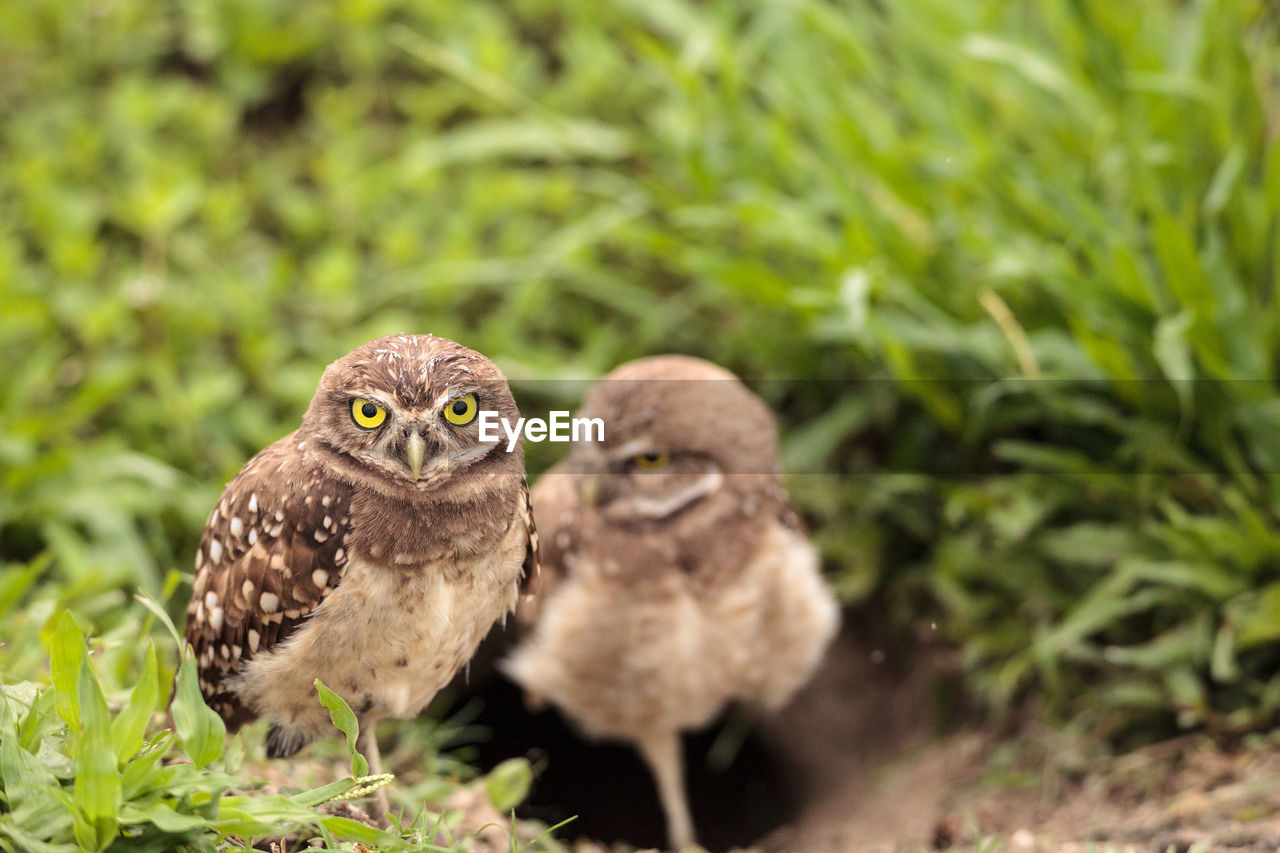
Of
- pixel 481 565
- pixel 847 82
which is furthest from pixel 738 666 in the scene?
pixel 847 82

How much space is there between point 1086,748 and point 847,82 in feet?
8.61

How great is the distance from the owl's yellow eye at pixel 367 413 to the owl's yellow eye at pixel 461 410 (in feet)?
0.33

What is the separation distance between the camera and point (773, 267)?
4.21 meters

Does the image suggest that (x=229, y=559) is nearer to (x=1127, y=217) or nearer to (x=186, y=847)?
(x=186, y=847)

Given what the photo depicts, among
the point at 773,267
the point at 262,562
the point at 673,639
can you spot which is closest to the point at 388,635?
the point at 262,562

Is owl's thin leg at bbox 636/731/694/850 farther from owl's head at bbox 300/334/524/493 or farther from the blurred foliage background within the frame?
owl's head at bbox 300/334/524/493

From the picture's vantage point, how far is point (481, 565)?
1713 millimetres

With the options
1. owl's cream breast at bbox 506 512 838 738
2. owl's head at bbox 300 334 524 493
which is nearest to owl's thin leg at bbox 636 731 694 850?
owl's cream breast at bbox 506 512 838 738

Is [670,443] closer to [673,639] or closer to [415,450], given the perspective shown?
[673,639]

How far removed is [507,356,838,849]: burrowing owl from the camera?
2.99 metres

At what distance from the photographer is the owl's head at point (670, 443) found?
293 centimetres

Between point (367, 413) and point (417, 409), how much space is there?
107mm

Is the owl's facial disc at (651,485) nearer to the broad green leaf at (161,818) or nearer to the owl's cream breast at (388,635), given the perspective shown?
the owl's cream breast at (388,635)

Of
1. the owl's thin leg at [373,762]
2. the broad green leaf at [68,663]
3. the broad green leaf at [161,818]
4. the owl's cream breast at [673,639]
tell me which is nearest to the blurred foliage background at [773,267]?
the owl's cream breast at [673,639]
